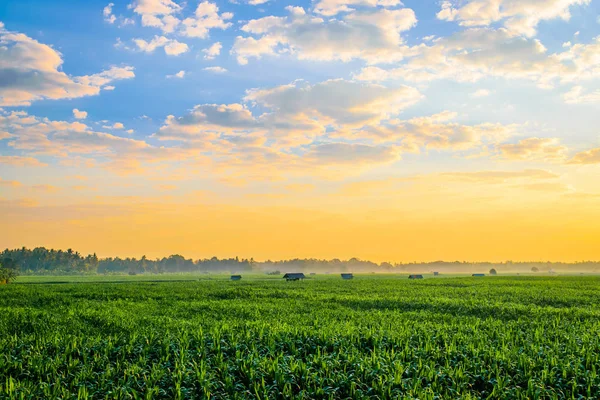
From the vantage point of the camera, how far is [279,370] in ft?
41.8

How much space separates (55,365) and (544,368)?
15.5 m

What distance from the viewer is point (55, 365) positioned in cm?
1427

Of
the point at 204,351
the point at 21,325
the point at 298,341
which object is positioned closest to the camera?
the point at 204,351

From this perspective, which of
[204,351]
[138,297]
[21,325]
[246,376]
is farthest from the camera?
[138,297]

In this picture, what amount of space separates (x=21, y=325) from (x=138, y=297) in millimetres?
19894

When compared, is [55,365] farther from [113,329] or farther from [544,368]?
[544,368]

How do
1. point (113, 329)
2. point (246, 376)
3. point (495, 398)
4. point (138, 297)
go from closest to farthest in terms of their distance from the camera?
point (495, 398), point (246, 376), point (113, 329), point (138, 297)

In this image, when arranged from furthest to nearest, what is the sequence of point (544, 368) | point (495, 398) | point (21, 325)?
point (21, 325), point (544, 368), point (495, 398)

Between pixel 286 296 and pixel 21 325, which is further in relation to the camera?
pixel 286 296

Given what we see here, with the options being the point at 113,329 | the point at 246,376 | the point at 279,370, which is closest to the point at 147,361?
Answer: the point at 246,376

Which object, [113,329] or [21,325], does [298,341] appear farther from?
[21,325]

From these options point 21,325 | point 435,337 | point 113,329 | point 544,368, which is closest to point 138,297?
point 21,325

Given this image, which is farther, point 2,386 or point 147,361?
point 147,361

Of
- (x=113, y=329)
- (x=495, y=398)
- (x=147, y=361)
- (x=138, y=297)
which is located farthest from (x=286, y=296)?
(x=495, y=398)
